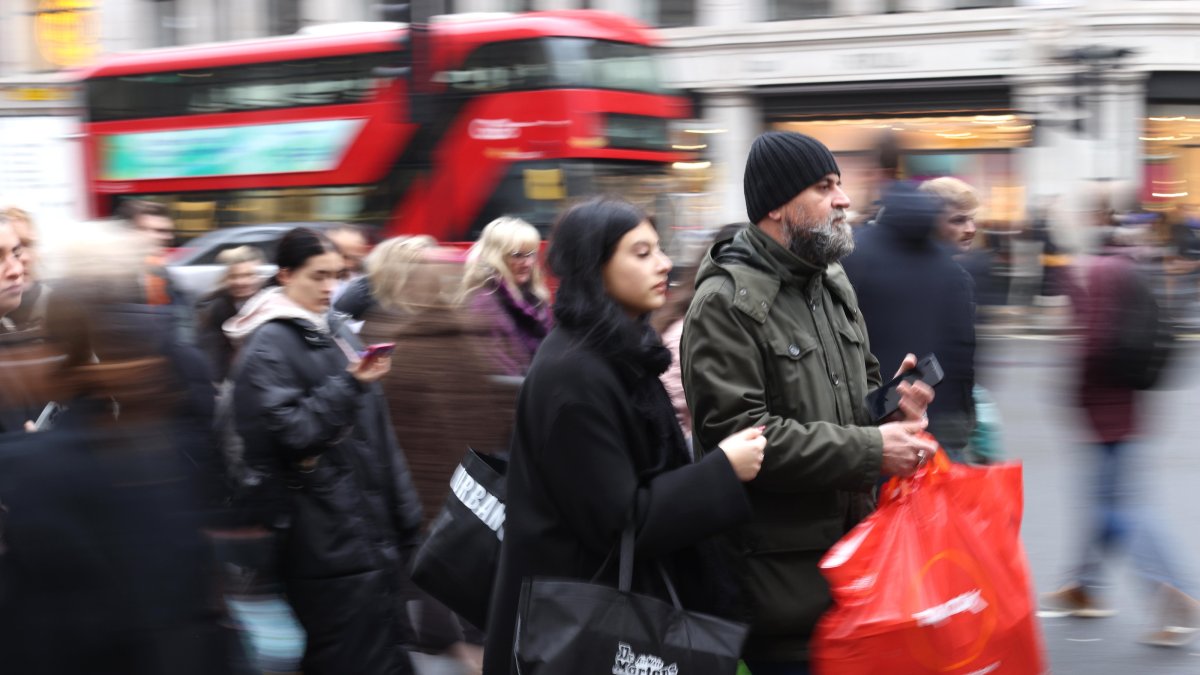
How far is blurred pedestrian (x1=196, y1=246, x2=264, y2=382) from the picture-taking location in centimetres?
550

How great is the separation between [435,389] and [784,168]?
1.95 m

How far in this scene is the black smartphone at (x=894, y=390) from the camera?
300cm

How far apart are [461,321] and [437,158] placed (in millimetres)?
10839

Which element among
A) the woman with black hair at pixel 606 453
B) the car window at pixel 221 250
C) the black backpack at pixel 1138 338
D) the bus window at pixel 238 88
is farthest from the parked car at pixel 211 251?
the woman with black hair at pixel 606 453

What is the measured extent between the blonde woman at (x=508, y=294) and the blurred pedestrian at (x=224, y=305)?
41.8 inches

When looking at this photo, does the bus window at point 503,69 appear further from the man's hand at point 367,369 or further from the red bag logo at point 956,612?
the red bag logo at point 956,612

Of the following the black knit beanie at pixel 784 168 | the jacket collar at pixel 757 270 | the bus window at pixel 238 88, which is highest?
the bus window at pixel 238 88

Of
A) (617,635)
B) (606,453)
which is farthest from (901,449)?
(617,635)

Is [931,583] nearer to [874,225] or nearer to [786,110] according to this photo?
[874,225]

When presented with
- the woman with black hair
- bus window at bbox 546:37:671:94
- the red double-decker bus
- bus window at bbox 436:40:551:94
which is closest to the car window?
the red double-decker bus

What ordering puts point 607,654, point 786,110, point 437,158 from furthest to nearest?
point 786,110 → point 437,158 → point 607,654

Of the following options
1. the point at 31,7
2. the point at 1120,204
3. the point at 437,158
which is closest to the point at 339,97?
the point at 437,158

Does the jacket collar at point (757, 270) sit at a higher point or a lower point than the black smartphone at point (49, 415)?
higher

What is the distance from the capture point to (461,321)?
4738 mm
